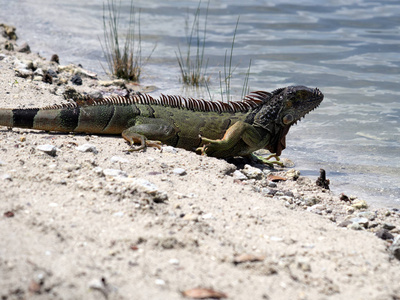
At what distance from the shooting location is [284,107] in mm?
6730

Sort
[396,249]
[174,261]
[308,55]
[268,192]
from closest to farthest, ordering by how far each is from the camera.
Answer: [174,261]
[396,249]
[268,192]
[308,55]

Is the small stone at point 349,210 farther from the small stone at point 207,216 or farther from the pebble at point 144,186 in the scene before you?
the pebble at point 144,186

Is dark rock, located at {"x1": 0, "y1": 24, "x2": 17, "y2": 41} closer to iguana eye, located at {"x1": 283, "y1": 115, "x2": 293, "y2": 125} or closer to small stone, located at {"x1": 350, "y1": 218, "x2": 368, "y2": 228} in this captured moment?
iguana eye, located at {"x1": 283, "y1": 115, "x2": 293, "y2": 125}

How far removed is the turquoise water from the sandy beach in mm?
1949

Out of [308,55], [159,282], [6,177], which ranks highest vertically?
[308,55]

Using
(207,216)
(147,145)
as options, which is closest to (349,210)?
(207,216)

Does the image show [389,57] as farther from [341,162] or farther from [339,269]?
[339,269]

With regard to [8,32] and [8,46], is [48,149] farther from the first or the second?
[8,32]

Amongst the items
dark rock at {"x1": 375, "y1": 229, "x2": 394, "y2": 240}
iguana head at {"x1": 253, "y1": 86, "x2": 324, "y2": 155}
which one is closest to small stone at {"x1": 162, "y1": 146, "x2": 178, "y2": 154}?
A: iguana head at {"x1": 253, "y1": 86, "x2": 324, "y2": 155}

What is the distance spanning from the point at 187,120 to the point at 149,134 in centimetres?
54

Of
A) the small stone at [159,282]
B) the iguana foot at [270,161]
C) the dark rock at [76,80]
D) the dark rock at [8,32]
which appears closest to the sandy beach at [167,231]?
the small stone at [159,282]

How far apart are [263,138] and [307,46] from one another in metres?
8.09

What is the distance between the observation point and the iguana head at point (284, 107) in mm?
6695

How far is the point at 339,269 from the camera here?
12.0ft
